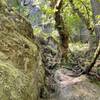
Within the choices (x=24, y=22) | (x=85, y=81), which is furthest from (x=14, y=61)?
(x=85, y=81)

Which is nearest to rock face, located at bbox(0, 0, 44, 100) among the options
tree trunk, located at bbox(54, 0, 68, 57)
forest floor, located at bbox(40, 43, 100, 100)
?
forest floor, located at bbox(40, 43, 100, 100)

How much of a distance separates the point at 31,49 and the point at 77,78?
3184 mm

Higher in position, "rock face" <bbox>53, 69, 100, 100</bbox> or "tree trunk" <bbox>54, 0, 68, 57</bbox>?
"tree trunk" <bbox>54, 0, 68, 57</bbox>

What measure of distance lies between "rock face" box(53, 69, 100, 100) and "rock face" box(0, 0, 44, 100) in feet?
6.45

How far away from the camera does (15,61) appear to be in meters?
3.13

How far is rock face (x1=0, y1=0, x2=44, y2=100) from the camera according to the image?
2.51 metres

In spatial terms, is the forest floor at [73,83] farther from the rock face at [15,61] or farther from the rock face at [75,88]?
the rock face at [15,61]

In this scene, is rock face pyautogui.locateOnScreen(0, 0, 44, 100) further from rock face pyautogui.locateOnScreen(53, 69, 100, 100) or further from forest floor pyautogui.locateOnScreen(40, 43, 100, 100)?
rock face pyautogui.locateOnScreen(53, 69, 100, 100)

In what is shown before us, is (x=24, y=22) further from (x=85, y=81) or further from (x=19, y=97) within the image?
(x=85, y=81)

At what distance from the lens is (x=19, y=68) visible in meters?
3.12

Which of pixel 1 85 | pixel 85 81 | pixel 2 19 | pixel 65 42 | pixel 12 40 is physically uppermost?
pixel 2 19

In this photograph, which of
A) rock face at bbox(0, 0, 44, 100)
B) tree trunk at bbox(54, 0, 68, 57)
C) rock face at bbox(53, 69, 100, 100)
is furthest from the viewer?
tree trunk at bbox(54, 0, 68, 57)

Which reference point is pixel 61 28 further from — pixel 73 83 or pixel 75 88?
pixel 75 88

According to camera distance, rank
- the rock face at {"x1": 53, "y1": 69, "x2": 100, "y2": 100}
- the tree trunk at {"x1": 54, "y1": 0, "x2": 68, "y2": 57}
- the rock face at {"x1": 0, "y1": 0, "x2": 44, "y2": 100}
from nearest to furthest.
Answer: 1. the rock face at {"x1": 0, "y1": 0, "x2": 44, "y2": 100}
2. the rock face at {"x1": 53, "y1": 69, "x2": 100, "y2": 100}
3. the tree trunk at {"x1": 54, "y1": 0, "x2": 68, "y2": 57}
